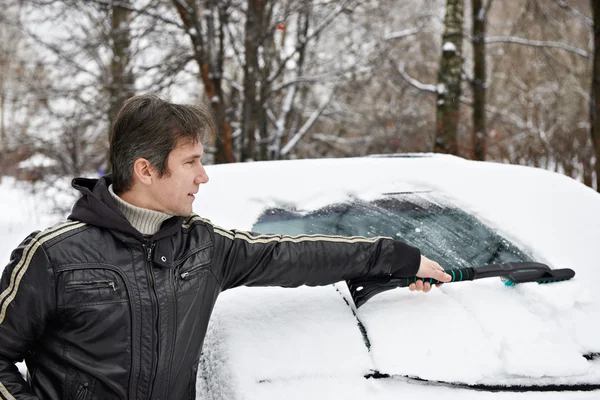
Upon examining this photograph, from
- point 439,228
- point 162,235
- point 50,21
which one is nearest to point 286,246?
point 162,235

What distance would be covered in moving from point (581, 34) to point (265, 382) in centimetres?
1918

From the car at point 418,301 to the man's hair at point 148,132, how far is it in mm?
495

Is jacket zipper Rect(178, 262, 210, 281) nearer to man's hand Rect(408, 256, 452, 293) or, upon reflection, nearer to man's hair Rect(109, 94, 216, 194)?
man's hair Rect(109, 94, 216, 194)

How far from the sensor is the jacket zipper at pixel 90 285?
1.26 m

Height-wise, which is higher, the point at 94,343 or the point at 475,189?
the point at 475,189

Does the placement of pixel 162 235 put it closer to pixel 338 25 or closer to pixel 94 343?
pixel 94 343

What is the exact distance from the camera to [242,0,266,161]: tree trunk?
21.0ft

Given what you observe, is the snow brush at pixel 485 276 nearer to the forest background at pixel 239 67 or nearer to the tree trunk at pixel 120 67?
the forest background at pixel 239 67

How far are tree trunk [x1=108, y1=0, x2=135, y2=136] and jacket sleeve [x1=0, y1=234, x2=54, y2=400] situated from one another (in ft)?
20.3

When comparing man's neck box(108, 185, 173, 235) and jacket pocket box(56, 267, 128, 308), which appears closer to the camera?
jacket pocket box(56, 267, 128, 308)

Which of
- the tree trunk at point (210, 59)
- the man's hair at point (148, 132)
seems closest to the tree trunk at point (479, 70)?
the tree trunk at point (210, 59)

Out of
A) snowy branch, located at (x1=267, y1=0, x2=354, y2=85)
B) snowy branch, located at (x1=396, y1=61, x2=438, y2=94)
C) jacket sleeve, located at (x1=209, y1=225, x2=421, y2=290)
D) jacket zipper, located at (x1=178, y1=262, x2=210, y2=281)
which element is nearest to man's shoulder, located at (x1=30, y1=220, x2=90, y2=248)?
jacket zipper, located at (x1=178, y1=262, x2=210, y2=281)

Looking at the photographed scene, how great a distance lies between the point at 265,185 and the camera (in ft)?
6.86

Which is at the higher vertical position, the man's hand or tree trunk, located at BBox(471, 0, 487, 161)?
tree trunk, located at BBox(471, 0, 487, 161)
